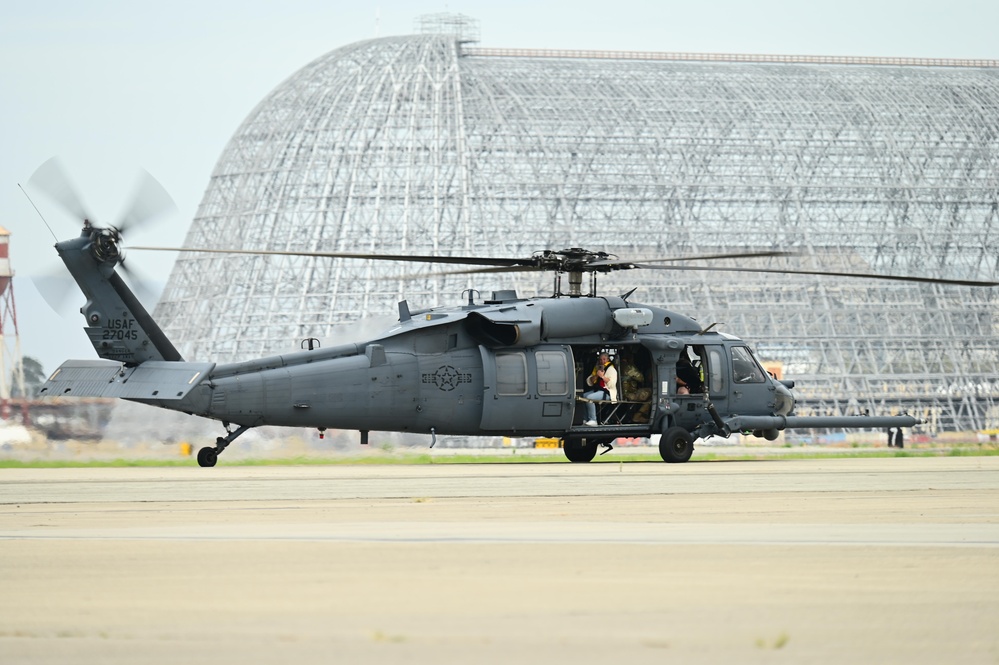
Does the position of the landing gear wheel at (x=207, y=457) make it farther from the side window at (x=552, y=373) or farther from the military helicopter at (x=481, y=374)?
the side window at (x=552, y=373)

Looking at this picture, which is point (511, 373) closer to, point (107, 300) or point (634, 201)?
point (107, 300)

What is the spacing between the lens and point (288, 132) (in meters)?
74.2

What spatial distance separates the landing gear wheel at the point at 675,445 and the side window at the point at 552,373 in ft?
8.06

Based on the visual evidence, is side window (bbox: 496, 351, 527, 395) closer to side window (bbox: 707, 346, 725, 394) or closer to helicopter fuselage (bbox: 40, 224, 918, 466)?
helicopter fuselage (bbox: 40, 224, 918, 466)

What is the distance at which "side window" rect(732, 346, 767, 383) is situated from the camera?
3206cm

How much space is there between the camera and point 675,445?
3077 centimetres

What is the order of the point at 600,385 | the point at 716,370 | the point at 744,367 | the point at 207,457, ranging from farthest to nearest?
the point at 744,367 → the point at 716,370 → the point at 600,385 → the point at 207,457

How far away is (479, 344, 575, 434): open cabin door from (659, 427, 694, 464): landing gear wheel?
2.19 m

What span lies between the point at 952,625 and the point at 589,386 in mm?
22722

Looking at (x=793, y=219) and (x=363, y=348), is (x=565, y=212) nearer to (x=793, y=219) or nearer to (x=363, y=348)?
(x=793, y=219)

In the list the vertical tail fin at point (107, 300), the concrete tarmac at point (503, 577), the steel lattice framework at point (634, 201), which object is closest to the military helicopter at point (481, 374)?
the vertical tail fin at point (107, 300)

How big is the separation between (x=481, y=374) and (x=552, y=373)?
1.34 m

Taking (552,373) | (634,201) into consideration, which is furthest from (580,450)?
(634,201)

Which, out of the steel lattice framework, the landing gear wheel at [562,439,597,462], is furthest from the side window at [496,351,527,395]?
the steel lattice framework
